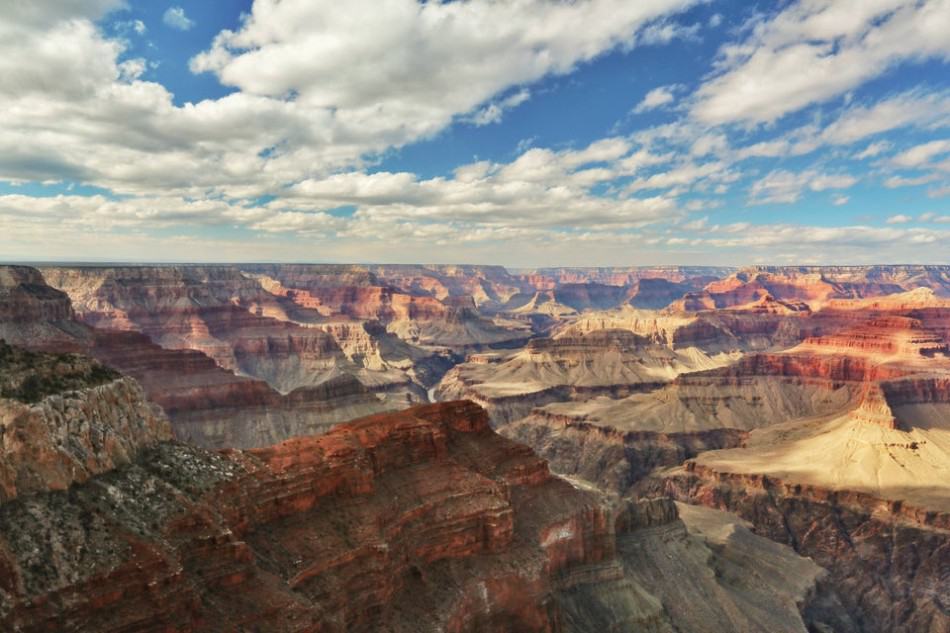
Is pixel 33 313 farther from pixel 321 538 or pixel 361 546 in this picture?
pixel 361 546

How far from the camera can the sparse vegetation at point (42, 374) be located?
3183 centimetres

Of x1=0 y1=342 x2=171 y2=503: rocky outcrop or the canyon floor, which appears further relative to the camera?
the canyon floor

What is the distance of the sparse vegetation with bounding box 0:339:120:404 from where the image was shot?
104 feet

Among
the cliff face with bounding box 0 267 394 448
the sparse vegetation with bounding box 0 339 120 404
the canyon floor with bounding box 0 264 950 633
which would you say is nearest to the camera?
the canyon floor with bounding box 0 264 950 633

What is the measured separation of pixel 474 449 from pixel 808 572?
52.4 m

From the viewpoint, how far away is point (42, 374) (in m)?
34.1

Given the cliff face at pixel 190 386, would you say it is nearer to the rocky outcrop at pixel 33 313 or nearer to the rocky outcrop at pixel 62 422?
the rocky outcrop at pixel 33 313

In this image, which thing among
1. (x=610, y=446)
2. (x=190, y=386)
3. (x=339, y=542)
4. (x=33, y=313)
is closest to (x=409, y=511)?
(x=339, y=542)

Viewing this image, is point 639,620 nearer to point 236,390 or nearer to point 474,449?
point 474,449

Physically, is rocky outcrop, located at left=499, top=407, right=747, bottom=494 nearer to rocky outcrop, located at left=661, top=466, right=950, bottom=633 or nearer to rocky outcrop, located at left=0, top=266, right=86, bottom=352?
rocky outcrop, located at left=661, top=466, right=950, bottom=633

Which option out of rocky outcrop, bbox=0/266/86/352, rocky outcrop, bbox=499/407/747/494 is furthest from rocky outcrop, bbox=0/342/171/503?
rocky outcrop, bbox=499/407/747/494

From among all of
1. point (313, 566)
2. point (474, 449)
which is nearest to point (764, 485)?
point (474, 449)

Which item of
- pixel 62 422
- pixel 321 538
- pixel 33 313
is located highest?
pixel 62 422

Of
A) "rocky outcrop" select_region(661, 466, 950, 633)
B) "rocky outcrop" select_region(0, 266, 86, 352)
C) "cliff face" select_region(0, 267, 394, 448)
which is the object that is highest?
"rocky outcrop" select_region(0, 266, 86, 352)
